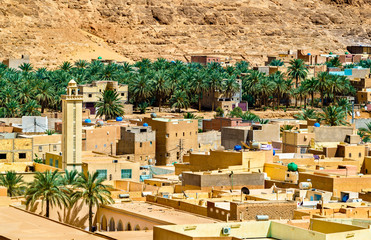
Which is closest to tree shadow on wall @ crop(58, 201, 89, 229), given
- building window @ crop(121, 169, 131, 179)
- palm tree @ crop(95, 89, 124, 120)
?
building window @ crop(121, 169, 131, 179)

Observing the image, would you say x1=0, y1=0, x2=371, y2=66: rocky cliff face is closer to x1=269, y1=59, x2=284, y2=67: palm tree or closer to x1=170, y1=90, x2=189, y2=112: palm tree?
x1=269, y1=59, x2=284, y2=67: palm tree

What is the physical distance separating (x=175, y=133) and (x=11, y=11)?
77.9m

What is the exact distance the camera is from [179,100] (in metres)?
91.6

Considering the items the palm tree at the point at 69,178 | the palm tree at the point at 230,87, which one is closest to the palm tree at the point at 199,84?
the palm tree at the point at 230,87

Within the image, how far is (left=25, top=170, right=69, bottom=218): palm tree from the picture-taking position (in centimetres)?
3719

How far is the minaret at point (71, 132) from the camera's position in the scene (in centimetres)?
4675

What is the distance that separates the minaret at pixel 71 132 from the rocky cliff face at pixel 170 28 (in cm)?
7845

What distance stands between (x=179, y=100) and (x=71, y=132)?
4436 cm

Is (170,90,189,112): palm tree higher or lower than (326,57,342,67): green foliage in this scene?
lower

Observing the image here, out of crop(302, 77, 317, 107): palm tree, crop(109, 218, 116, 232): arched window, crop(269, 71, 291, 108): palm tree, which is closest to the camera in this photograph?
crop(109, 218, 116, 232): arched window

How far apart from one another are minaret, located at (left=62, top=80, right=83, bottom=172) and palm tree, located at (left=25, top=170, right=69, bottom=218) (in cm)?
834

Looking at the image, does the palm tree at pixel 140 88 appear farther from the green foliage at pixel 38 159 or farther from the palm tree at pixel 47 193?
the palm tree at pixel 47 193

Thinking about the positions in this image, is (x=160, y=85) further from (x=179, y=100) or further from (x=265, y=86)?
(x=265, y=86)

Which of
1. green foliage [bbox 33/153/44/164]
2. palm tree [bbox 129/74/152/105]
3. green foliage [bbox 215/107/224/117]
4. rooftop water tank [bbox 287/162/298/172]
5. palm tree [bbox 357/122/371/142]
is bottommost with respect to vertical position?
green foliage [bbox 33/153/44/164]
